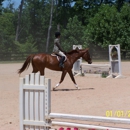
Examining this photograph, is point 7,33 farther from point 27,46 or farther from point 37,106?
point 37,106

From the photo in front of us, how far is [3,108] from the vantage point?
9.94 meters

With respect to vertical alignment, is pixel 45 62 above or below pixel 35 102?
above

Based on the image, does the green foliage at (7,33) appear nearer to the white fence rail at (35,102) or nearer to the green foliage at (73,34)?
the green foliage at (73,34)

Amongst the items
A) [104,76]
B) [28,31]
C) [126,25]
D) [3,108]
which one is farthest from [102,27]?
[3,108]

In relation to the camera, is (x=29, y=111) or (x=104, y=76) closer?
(x=29, y=111)

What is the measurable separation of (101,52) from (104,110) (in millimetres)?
36319

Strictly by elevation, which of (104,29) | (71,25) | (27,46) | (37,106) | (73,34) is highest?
(71,25)

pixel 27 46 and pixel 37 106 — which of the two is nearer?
pixel 37 106

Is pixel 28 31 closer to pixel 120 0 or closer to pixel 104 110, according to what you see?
pixel 120 0
